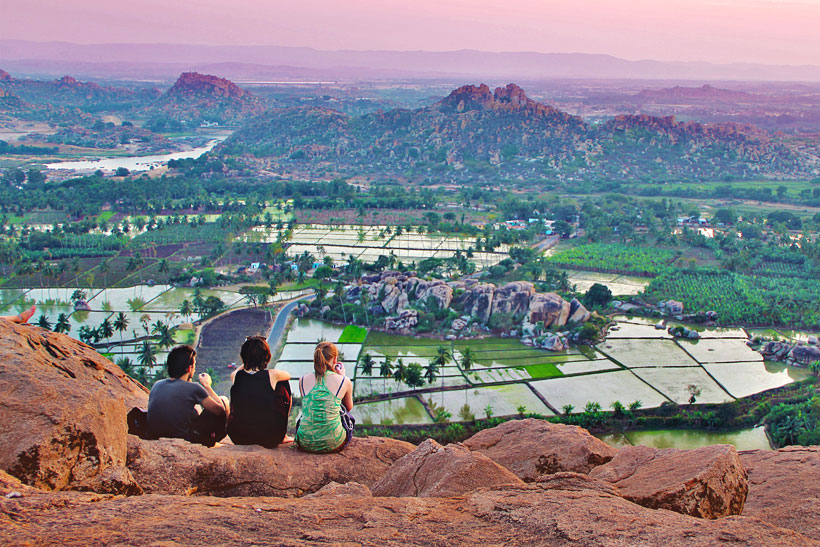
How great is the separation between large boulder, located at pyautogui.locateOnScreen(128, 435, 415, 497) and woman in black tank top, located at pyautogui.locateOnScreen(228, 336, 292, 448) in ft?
0.73

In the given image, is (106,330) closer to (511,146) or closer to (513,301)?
(513,301)

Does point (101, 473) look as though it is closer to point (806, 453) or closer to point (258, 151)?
point (806, 453)

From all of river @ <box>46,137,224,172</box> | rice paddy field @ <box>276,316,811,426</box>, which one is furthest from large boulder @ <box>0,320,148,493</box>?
river @ <box>46,137,224,172</box>

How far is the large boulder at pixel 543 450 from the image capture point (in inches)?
367

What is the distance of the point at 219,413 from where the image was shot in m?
8.62

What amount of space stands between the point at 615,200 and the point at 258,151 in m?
77.3

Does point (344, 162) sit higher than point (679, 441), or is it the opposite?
point (344, 162)

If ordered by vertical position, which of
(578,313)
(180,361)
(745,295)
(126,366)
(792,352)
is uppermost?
A: (180,361)

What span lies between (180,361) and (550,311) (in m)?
38.5

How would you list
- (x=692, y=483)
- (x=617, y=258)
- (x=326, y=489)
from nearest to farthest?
(x=692, y=483)
(x=326, y=489)
(x=617, y=258)

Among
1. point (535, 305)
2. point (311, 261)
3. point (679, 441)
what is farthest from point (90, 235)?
point (679, 441)

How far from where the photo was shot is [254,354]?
27.3 ft

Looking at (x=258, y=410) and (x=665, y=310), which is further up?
(x=258, y=410)

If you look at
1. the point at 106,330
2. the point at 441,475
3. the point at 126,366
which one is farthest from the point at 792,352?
the point at 106,330
